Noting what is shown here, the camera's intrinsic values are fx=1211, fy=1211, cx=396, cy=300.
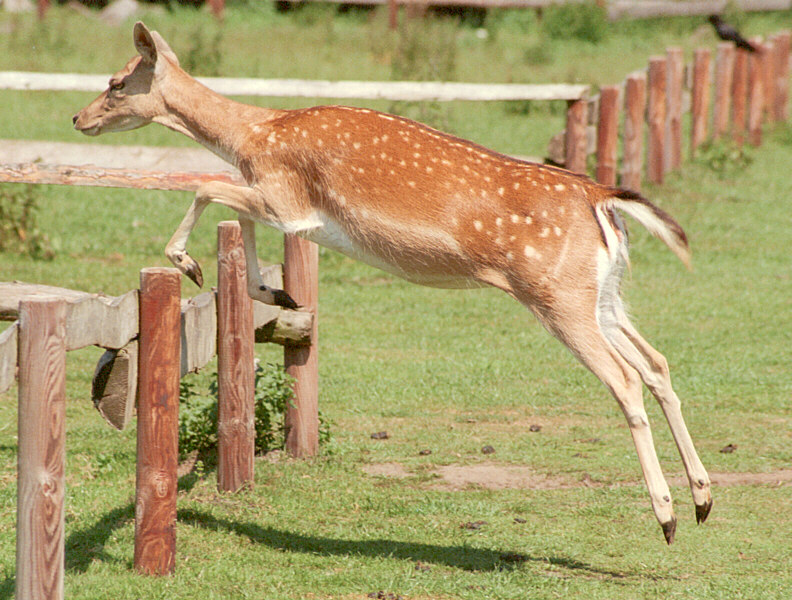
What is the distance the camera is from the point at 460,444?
719cm

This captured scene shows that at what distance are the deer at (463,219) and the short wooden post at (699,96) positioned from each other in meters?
11.0

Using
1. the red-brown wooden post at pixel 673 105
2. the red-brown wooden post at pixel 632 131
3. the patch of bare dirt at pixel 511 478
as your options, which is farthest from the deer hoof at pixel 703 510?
the red-brown wooden post at pixel 673 105

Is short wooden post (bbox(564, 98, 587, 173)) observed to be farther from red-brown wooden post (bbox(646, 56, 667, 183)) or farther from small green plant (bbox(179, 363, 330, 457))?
small green plant (bbox(179, 363, 330, 457))

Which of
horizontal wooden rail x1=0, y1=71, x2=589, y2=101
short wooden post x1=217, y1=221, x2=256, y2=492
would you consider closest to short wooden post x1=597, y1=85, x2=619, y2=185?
horizontal wooden rail x1=0, y1=71, x2=589, y2=101

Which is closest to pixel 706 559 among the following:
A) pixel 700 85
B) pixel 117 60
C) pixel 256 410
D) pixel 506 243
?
pixel 506 243

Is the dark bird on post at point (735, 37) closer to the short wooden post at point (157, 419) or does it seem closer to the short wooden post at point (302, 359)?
the short wooden post at point (302, 359)

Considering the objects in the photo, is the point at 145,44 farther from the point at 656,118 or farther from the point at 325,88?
the point at 656,118

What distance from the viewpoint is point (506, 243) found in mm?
5059

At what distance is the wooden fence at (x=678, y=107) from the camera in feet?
39.0

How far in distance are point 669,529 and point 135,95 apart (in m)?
3.07

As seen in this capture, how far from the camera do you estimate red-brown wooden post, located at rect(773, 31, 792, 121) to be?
19.3m

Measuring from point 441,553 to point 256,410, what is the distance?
1.61 metres

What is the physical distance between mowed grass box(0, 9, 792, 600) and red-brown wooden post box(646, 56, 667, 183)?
1.30 ft

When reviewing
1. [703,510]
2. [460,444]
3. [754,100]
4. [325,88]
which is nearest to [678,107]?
[754,100]
